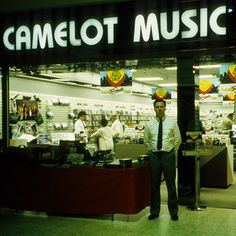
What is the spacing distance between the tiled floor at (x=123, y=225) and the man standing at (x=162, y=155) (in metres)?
0.24

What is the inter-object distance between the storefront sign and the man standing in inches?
57.8

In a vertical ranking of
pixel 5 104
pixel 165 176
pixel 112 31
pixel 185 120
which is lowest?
pixel 165 176

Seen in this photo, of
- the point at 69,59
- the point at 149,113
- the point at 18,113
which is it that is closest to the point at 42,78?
the point at 18,113

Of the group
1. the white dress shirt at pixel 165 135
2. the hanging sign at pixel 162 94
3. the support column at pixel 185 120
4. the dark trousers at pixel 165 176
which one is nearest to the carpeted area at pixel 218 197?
the support column at pixel 185 120

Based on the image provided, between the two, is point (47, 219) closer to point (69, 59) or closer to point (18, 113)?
point (69, 59)

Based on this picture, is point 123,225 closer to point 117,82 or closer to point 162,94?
point 117,82

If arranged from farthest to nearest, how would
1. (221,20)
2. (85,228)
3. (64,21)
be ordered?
(64,21), (221,20), (85,228)

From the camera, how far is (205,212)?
655 cm

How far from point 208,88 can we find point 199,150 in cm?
788

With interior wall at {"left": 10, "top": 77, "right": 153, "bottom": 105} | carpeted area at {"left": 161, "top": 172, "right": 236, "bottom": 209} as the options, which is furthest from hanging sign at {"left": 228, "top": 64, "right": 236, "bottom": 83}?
interior wall at {"left": 10, "top": 77, "right": 153, "bottom": 105}

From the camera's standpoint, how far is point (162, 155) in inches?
238

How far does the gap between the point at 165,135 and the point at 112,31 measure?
2.34 metres

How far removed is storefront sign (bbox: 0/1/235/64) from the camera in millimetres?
6758

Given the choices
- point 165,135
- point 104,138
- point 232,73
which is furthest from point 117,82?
point 165,135
